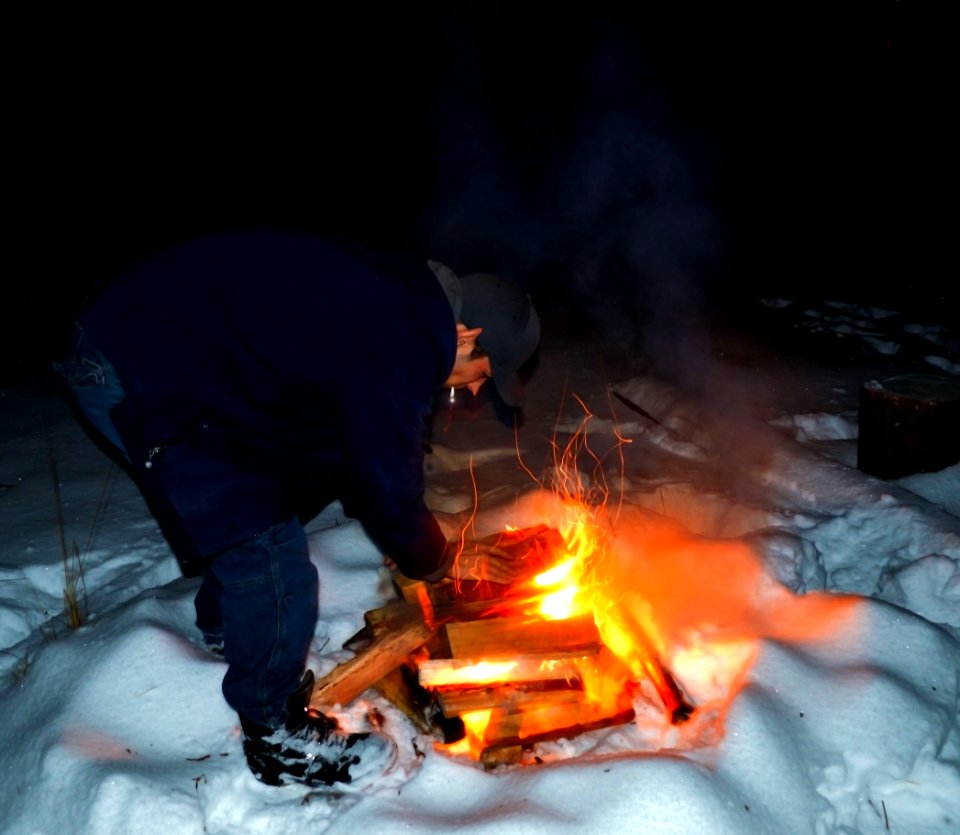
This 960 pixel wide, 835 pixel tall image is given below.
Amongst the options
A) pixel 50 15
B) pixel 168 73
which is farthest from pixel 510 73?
pixel 50 15

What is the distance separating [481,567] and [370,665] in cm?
63

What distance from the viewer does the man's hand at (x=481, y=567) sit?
297 centimetres

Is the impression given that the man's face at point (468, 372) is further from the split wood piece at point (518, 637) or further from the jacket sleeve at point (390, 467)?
the split wood piece at point (518, 637)

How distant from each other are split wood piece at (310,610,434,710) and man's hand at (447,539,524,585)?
0.34 m

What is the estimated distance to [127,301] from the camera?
2.02 m

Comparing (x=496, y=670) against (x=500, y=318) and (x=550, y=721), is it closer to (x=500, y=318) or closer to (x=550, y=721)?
(x=550, y=721)

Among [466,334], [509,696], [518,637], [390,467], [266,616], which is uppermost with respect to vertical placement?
[466,334]

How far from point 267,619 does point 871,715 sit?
194cm

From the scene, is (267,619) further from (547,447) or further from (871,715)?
(547,447)

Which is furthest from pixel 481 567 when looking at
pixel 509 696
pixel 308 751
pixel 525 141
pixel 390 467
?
pixel 525 141

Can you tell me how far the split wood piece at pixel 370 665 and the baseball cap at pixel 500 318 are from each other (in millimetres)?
984

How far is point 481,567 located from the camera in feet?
9.78

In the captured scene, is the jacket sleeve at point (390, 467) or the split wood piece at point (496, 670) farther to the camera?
the split wood piece at point (496, 670)

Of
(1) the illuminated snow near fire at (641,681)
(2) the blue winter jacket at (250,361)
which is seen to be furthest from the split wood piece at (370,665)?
(2) the blue winter jacket at (250,361)
